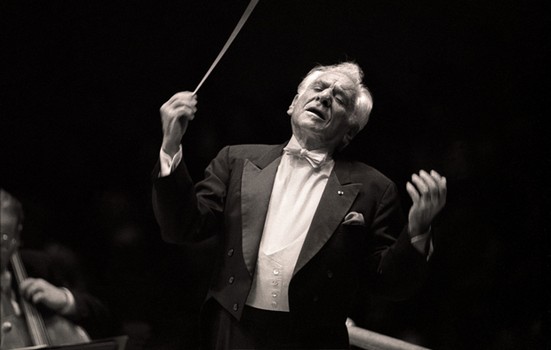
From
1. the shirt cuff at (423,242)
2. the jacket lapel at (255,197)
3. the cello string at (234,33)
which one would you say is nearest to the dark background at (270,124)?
the cello string at (234,33)

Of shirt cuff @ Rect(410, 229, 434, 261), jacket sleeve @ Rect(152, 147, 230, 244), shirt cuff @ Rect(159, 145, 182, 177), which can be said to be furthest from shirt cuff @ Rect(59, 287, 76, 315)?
shirt cuff @ Rect(410, 229, 434, 261)

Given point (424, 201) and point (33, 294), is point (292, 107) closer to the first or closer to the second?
point (424, 201)

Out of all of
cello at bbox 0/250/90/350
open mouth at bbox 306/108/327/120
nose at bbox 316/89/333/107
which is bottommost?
cello at bbox 0/250/90/350

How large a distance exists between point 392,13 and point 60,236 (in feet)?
5.30

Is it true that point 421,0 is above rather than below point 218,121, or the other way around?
above

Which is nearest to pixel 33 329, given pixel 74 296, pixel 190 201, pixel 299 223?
pixel 74 296

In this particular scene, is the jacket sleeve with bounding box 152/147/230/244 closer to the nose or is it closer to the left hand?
the nose

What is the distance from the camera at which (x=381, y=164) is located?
311 centimetres

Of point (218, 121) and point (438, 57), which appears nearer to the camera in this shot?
point (218, 121)

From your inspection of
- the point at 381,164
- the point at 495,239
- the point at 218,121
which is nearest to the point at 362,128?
the point at 381,164

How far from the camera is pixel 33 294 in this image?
2.61m

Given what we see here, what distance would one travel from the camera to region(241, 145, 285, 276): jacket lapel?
2.77m

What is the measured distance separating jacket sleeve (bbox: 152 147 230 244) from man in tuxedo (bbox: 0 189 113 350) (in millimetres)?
353

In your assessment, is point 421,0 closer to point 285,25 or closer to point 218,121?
point 285,25
